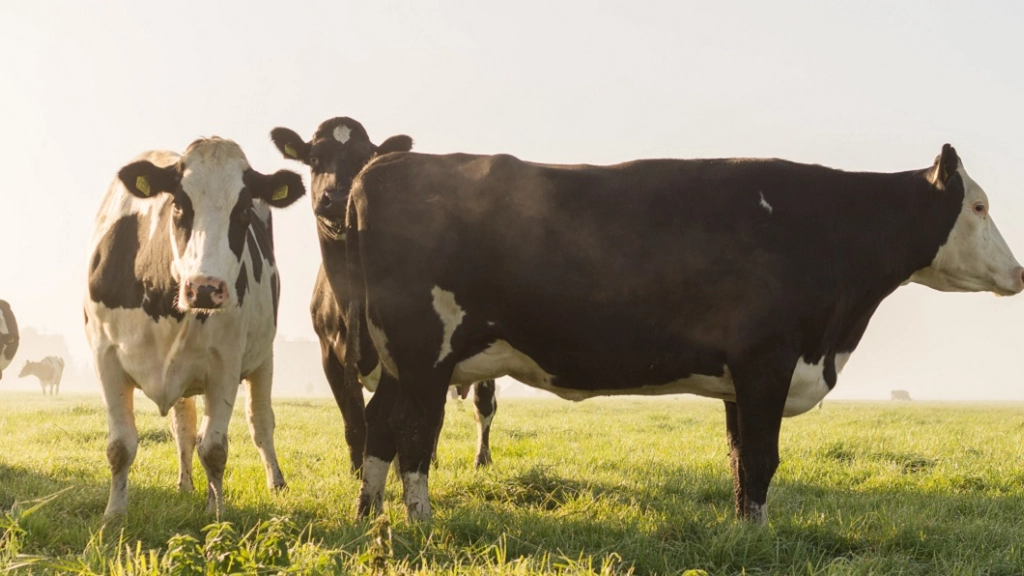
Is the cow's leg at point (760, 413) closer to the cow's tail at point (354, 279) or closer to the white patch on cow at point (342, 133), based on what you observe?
the cow's tail at point (354, 279)

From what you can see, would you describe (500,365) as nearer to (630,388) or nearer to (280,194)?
(630,388)

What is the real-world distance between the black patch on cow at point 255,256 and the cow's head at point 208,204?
783 millimetres

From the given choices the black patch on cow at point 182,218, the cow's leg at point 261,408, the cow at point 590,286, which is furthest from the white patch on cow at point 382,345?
the cow's leg at point 261,408

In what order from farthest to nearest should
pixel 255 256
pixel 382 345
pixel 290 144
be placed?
pixel 290 144
pixel 255 256
pixel 382 345

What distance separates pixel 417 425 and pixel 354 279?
3.82 feet

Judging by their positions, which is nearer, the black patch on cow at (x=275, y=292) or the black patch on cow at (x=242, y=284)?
the black patch on cow at (x=242, y=284)

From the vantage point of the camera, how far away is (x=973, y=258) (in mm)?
6973

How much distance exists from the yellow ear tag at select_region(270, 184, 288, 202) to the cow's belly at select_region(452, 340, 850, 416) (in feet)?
6.59

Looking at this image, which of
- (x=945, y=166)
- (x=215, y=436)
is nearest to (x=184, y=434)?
(x=215, y=436)

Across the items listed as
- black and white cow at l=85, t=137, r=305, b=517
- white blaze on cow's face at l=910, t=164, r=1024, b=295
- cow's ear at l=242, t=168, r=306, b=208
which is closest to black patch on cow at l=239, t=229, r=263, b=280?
black and white cow at l=85, t=137, r=305, b=517

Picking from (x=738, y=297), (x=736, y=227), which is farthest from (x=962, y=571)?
(x=736, y=227)

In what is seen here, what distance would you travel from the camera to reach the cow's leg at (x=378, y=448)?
20.3 ft

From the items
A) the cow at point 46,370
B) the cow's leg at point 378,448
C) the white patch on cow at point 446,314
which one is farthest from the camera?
the cow at point 46,370

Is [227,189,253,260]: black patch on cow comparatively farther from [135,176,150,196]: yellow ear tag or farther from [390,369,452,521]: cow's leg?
[390,369,452,521]: cow's leg
